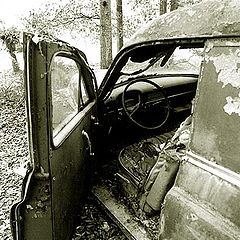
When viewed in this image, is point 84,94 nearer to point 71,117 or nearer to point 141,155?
point 71,117

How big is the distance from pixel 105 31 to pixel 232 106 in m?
7.45

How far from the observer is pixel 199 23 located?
6.02 ft

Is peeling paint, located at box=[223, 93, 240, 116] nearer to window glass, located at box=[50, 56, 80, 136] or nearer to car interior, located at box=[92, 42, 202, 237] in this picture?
car interior, located at box=[92, 42, 202, 237]

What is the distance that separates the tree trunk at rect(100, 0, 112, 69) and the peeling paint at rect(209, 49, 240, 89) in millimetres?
7241

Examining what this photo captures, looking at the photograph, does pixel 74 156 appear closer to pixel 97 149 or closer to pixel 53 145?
pixel 53 145

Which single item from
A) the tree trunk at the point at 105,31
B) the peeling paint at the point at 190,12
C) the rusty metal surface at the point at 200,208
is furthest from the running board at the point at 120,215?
the tree trunk at the point at 105,31

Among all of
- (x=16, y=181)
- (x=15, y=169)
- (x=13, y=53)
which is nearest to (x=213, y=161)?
(x=15, y=169)

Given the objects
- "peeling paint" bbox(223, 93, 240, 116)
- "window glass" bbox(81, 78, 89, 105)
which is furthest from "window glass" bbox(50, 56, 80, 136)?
"peeling paint" bbox(223, 93, 240, 116)

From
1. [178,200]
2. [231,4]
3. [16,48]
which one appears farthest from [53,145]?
[16,48]

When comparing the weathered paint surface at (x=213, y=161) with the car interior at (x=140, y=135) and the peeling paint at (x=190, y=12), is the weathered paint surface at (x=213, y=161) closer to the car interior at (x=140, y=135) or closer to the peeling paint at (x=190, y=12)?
the peeling paint at (x=190, y=12)

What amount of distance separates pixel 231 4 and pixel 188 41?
29 centimetres

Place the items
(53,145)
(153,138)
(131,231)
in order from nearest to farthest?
(53,145) → (131,231) → (153,138)

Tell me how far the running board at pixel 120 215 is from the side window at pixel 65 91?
825mm

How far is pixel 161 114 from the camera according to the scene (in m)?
3.93
